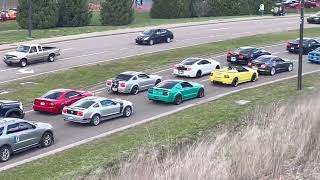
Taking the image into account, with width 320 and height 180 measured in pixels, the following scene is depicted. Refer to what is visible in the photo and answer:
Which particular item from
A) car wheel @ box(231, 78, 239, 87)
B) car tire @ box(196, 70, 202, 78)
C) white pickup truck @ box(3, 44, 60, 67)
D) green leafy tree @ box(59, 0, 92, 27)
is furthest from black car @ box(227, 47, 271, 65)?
green leafy tree @ box(59, 0, 92, 27)

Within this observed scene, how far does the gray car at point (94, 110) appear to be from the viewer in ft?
89.6

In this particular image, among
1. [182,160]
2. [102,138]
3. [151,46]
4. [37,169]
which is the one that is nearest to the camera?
[182,160]

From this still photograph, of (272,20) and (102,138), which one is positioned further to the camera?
(272,20)

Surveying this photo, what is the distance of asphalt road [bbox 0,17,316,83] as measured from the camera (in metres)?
41.0

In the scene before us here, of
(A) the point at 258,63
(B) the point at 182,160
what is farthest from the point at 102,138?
(A) the point at 258,63

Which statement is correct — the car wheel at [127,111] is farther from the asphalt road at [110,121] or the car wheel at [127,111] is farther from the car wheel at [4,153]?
the car wheel at [4,153]

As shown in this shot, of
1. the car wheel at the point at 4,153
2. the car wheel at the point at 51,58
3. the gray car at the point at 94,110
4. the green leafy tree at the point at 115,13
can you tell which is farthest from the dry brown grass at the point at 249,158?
the green leafy tree at the point at 115,13

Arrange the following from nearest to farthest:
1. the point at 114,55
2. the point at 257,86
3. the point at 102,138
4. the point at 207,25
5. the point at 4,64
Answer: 1. the point at 102,138
2. the point at 257,86
3. the point at 4,64
4. the point at 114,55
5. the point at 207,25

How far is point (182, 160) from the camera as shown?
16969 mm

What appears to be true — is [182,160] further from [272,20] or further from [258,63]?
[272,20]

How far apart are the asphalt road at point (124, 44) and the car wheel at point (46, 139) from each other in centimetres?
1378

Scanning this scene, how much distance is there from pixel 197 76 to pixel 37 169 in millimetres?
19460

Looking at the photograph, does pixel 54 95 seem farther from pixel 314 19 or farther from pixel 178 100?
pixel 314 19

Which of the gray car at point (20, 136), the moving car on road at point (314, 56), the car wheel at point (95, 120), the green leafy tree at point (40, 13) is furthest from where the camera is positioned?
the green leafy tree at point (40, 13)
